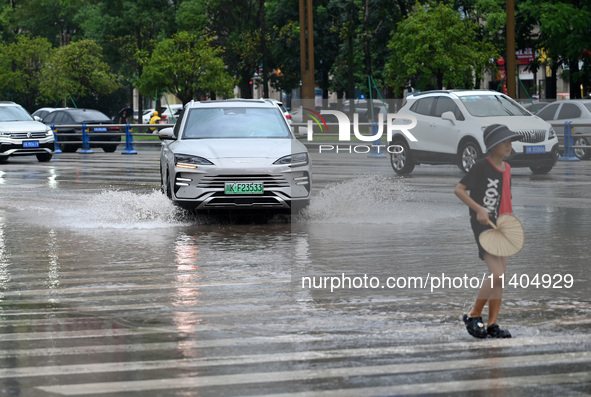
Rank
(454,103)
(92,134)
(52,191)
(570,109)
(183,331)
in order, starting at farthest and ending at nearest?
(92,134), (570,109), (454,103), (52,191), (183,331)

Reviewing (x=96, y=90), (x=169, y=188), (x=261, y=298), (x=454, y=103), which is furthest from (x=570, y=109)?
(x=96, y=90)

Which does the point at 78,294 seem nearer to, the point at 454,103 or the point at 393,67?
the point at 454,103

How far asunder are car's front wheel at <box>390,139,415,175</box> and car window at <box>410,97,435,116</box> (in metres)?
0.78

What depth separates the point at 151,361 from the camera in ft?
22.8

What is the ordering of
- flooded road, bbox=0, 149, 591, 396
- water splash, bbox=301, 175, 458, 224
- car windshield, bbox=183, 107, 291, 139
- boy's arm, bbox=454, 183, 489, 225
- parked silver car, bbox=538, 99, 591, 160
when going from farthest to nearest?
parked silver car, bbox=538, 99, 591, 160 → car windshield, bbox=183, 107, 291, 139 → water splash, bbox=301, 175, 458, 224 → boy's arm, bbox=454, 183, 489, 225 → flooded road, bbox=0, 149, 591, 396

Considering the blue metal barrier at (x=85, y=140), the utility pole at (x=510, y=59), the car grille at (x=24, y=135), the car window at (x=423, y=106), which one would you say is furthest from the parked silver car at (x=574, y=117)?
the blue metal barrier at (x=85, y=140)

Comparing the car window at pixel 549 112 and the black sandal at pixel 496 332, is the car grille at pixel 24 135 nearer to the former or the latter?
the car window at pixel 549 112

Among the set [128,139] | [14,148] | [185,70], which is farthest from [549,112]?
[185,70]

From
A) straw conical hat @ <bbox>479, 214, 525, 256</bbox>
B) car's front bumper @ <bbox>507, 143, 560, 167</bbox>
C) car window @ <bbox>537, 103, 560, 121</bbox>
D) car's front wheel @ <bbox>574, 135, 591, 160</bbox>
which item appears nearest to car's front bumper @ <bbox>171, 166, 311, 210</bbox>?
straw conical hat @ <bbox>479, 214, 525, 256</bbox>

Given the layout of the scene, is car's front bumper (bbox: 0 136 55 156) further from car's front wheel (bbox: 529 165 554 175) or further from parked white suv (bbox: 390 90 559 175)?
car's front wheel (bbox: 529 165 554 175)

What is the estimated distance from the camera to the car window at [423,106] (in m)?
25.4

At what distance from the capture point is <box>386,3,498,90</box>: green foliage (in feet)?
148

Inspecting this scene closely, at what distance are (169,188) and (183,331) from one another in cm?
839

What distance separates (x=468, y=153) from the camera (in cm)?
2409
